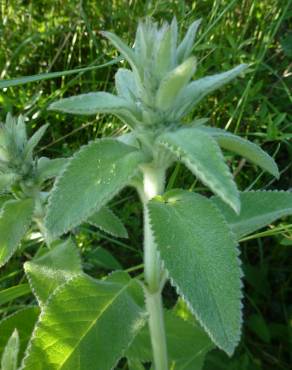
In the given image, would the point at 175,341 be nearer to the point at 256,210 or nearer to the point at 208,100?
the point at 256,210

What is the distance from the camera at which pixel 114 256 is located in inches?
92.7

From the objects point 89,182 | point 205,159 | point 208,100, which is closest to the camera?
point 205,159

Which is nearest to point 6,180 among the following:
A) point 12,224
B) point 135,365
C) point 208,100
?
point 12,224

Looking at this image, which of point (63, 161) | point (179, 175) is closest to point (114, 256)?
point (179, 175)

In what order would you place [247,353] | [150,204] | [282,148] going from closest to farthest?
1. [150,204]
2. [247,353]
3. [282,148]

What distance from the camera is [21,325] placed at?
154cm

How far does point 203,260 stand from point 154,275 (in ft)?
1.00

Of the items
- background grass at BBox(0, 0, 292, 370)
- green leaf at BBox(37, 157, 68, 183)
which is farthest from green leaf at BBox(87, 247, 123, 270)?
green leaf at BBox(37, 157, 68, 183)

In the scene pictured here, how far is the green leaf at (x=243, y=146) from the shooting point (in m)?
1.16

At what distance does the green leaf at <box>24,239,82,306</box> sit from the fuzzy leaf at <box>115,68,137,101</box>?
424 mm

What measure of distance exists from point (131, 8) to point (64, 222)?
68.3 inches

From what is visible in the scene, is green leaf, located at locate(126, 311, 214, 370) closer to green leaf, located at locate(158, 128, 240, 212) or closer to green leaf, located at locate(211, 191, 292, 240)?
green leaf, located at locate(211, 191, 292, 240)

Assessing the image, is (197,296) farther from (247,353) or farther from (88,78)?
(88,78)

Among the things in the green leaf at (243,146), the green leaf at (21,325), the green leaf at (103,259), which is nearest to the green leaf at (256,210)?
A: the green leaf at (243,146)
